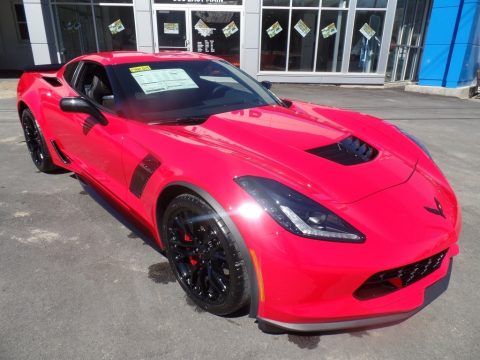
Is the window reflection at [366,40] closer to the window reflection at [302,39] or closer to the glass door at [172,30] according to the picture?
the window reflection at [302,39]

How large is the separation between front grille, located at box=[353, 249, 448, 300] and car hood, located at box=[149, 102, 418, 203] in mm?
394

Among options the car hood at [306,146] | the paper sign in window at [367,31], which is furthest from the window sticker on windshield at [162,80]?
the paper sign in window at [367,31]

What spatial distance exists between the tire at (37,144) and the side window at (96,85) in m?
0.87

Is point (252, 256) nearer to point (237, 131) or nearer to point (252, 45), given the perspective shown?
point (237, 131)

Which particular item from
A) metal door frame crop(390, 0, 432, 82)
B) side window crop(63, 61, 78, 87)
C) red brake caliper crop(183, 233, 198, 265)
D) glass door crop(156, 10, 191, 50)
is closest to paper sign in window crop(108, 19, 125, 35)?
glass door crop(156, 10, 191, 50)

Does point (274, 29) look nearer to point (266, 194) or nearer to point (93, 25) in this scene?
point (93, 25)

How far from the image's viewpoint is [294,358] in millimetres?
1843

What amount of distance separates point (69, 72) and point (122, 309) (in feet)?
8.45

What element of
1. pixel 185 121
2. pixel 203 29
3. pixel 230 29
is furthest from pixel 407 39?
pixel 185 121

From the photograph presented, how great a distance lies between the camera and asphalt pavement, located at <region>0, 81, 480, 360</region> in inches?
74.1

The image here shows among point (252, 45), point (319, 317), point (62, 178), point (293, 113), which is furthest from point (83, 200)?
point (252, 45)

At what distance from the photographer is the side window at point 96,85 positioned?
9.45ft

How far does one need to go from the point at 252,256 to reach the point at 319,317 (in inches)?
16.2

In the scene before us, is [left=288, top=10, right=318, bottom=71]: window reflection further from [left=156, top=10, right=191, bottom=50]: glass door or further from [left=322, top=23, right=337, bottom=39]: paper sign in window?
[left=156, top=10, right=191, bottom=50]: glass door
